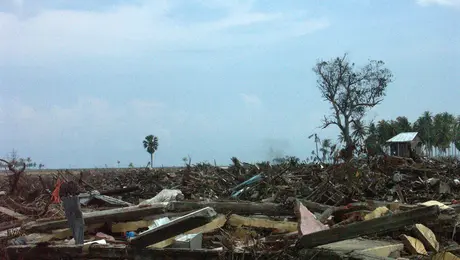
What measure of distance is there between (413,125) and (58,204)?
158ft

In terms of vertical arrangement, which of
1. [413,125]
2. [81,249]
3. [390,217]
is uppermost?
[413,125]

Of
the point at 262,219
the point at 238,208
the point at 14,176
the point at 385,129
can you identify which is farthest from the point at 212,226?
the point at 385,129

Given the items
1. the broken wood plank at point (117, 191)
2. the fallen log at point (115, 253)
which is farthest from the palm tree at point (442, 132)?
the fallen log at point (115, 253)

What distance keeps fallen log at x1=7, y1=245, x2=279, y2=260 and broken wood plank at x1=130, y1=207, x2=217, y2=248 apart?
0.12 m

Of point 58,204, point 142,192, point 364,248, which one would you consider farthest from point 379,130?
point 364,248

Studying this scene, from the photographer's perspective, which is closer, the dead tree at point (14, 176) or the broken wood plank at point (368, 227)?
the broken wood plank at point (368, 227)

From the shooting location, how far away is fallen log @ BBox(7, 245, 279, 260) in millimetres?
4637

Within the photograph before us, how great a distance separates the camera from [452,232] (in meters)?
5.90

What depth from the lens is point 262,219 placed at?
21.5 feet

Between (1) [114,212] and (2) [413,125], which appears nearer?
(1) [114,212]

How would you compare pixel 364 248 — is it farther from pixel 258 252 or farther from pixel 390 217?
pixel 258 252

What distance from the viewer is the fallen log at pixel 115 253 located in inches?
183

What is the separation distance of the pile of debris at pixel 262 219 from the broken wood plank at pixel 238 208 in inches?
0.6

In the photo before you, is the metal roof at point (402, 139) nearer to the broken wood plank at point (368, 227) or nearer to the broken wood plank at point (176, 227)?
the broken wood plank at point (368, 227)
